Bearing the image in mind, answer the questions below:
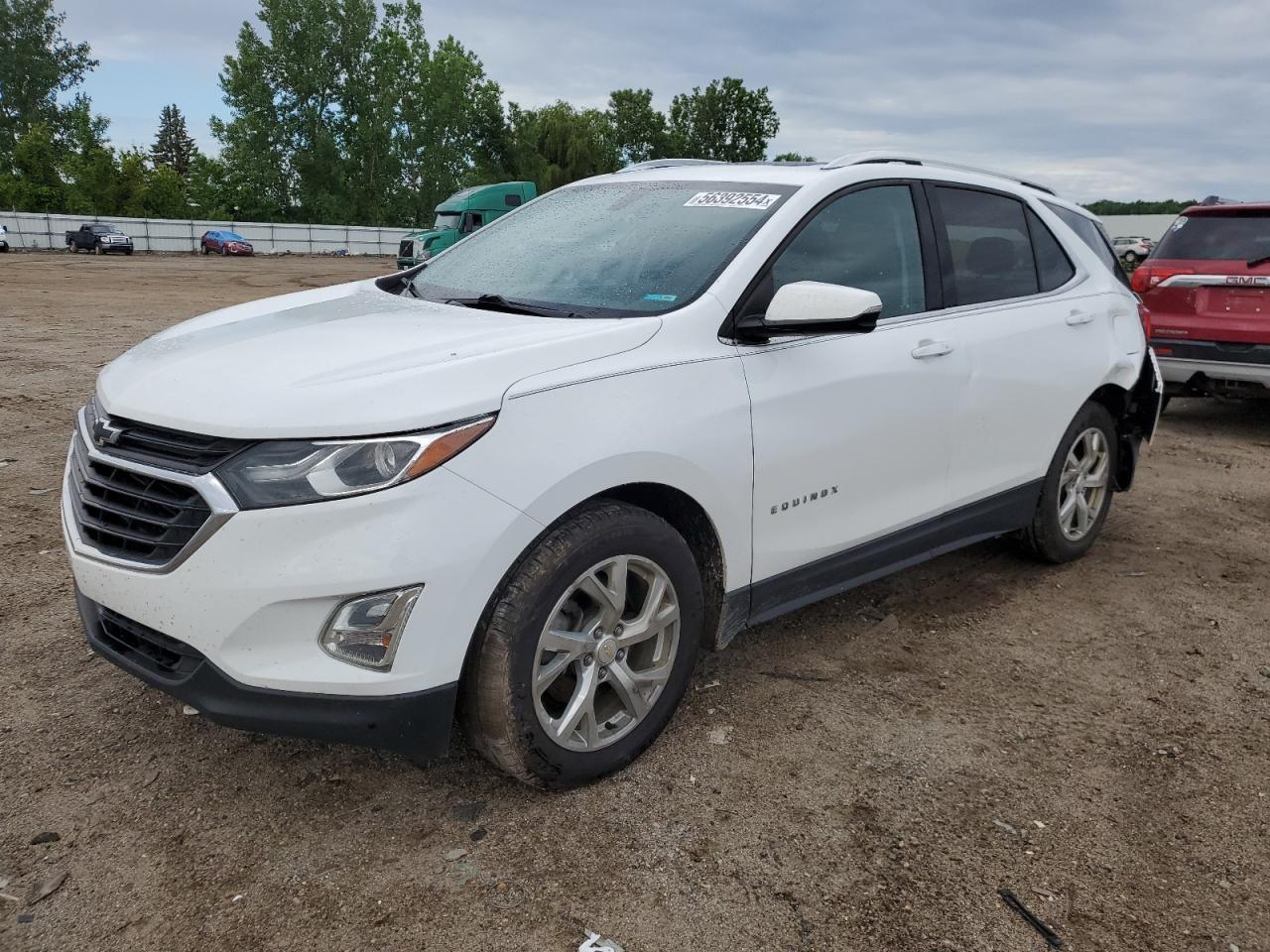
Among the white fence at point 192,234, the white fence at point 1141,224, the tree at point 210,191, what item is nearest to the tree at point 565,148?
the white fence at point 192,234

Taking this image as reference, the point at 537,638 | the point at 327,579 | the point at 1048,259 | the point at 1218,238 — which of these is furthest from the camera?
the point at 1218,238

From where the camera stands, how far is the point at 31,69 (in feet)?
206

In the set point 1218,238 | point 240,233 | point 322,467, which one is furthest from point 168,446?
point 240,233

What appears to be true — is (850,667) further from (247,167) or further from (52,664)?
(247,167)

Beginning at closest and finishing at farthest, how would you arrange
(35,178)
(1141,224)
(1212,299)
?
(1212,299) → (35,178) → (1141,224)

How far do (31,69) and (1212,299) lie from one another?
73.9 metres

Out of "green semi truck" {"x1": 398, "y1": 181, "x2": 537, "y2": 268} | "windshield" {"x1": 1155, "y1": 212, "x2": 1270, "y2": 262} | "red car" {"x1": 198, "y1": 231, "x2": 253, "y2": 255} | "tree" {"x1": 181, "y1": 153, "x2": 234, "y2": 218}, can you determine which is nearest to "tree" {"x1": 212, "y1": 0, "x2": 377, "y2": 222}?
"tree" {"x1": 181, "y1": 153, "x2": 234, "y2": 218}

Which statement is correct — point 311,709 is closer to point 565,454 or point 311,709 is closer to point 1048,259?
point 565,454

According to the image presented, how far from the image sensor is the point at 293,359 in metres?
2.59

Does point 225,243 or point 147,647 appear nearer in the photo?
point 147,647

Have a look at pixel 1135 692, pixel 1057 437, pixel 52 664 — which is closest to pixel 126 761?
pixel 52 664

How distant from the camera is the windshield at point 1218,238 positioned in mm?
7445

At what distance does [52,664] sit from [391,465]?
2.00m

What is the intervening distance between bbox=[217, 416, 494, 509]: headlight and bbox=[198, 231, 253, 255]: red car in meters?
47.7
